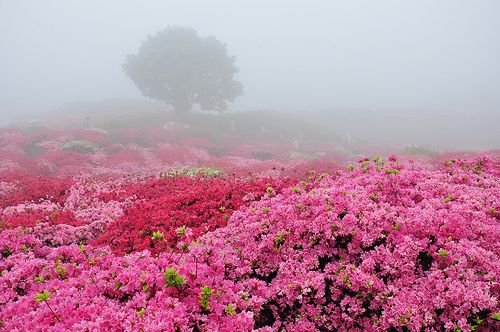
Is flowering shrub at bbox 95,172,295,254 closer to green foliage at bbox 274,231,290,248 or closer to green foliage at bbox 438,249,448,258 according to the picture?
green foliage at bbox 274,231,290,248

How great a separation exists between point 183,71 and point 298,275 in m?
55.3

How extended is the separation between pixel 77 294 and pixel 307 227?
4.15m

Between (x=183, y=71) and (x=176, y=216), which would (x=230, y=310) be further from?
(x=183, y=71)

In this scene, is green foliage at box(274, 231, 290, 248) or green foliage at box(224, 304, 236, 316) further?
green foliage at box(274, 231, 290, 248)

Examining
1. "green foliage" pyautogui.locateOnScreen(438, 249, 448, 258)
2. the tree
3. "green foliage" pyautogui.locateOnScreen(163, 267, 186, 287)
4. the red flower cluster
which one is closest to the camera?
Result: "green foliage" pyautogui.locateOnScreen(163, 267, 186, 287)

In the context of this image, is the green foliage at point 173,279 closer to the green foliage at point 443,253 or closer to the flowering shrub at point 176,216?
the flowering shrub at point 176,216

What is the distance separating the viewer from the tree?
55.7 m

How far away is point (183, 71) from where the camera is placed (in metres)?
55.7

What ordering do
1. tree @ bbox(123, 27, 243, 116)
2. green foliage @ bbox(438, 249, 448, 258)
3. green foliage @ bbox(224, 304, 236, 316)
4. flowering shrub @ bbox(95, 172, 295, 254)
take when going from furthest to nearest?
tree @ bbox(123, 27, 243, 116)
flowering shrub @ bbox(95, 172, 295, 254)
green foliage @ bbox(438, 249, 448, 258)
green foliage @ bbox(224, 304, 236, 316)

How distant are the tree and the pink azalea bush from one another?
169ft

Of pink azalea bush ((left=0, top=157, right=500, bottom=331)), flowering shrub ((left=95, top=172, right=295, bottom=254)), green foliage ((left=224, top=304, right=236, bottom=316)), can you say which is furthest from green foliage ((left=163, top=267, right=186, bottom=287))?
flowering shrub ((left=95, top=172, right=295, bottom=254))

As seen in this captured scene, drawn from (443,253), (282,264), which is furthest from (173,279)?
(443,253)

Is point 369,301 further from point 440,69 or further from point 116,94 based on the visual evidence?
point 440,69

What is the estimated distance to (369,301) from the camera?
194 inches
